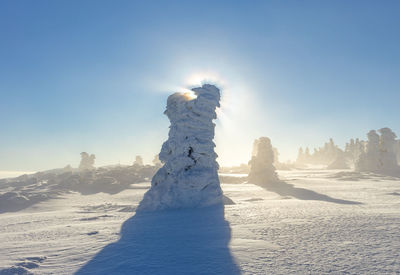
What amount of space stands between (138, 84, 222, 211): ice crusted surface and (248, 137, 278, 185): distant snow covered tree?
19.7 metres

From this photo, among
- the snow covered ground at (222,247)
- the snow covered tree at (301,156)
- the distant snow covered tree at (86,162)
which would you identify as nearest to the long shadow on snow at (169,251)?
the snow covered ground at (222,247)

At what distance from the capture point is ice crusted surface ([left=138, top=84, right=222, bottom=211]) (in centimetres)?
1239

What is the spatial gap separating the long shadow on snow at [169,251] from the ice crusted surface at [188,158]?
4.18 m

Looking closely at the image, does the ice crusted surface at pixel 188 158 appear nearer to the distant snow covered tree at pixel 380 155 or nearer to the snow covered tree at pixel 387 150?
the distant snow covered tree at pixel 380 155

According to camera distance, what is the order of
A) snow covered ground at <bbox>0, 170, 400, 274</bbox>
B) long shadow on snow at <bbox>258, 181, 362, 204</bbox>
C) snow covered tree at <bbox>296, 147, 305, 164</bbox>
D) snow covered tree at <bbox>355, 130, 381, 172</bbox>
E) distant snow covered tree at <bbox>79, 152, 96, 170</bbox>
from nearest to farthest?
1. snow covered ground at <bbox>0, 170, 400, 274</bbox>
2. long shadow on snow at <bbox>258, 181, 362, 204</bbox>
3. snow covered tree at <bbox>355, 130, 381, 172</bbox>
4. distant snow covered tree at <bbox>79, 152, 96, 170</bbox>
5. snow covered tree at <bbox>296, 147, 305, 164</bbox>

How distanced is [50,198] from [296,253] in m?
25.4

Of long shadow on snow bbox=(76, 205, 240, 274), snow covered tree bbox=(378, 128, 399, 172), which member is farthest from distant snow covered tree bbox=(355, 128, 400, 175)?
long shadow on snow bbox=(76, 205, 240, 274)

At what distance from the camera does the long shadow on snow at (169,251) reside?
15.0 feet

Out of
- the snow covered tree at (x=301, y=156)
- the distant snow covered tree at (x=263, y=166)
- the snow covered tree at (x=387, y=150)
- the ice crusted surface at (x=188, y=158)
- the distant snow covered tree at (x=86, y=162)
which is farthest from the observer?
the snow covered tree at (x=301, y=156)

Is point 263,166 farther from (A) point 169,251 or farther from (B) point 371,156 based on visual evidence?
(A) point 169,251

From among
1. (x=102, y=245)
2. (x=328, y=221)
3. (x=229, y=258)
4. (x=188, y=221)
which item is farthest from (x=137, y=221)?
(x=328, y=221)

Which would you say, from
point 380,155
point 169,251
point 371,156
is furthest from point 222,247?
point 371,156

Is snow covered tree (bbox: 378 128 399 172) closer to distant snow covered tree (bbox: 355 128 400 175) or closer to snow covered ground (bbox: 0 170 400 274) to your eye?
distant snow covered tree (bbox: 355 128 400 175)

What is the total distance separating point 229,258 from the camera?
486 cm
